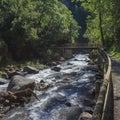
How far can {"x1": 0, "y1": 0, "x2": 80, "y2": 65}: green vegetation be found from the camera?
44.2 m

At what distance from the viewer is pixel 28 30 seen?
45.5 meters

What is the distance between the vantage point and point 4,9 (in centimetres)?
4659

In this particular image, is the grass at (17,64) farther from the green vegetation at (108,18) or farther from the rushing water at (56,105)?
the rushing water at (56,105)

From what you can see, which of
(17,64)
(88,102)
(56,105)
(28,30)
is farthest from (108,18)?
(56,105)

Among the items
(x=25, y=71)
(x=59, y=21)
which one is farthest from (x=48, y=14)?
(x=25, y=71)

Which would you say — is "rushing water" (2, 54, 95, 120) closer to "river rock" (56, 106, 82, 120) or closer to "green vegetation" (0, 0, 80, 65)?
"river rock" (56, 106, 82, 120)

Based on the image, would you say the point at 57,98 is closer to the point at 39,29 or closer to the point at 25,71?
the point at 25,71

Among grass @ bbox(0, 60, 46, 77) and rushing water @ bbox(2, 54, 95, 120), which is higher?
rushing water @ bbox(2, 54, 95, 120)

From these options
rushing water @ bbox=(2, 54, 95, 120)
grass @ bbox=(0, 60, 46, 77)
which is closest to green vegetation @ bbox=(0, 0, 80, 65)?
grass @ bbox=(0, 60, 46, 77)

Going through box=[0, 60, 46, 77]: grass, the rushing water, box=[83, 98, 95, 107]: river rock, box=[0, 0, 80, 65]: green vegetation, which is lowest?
box=[0, 60, 46, 77]: grass

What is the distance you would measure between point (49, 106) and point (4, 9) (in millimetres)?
31474

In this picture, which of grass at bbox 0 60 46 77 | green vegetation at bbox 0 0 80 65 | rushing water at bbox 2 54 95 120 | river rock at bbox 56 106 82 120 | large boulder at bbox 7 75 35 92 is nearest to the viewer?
river rock at bbox 56 106 82 120

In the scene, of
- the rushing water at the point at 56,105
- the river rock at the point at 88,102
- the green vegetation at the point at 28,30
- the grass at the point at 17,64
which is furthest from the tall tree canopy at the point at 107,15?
the river rock at the point at 88,102

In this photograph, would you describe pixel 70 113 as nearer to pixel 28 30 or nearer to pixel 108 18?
pixel 108 18
